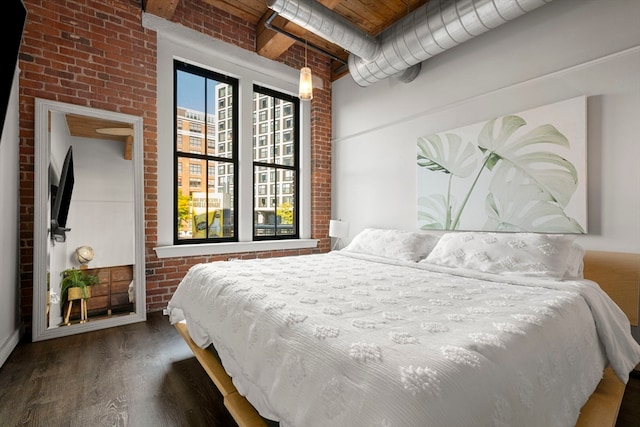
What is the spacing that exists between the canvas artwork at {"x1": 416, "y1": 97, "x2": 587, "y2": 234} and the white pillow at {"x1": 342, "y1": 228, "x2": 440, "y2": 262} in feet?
1.04

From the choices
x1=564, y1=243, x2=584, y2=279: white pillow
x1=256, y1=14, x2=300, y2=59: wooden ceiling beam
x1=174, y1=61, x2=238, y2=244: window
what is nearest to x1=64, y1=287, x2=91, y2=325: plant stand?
x1=174, y1=61, x2=238, y2=244: window

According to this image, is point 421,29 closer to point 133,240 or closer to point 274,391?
point 274,391

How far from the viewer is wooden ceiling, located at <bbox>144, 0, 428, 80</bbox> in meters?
3.16

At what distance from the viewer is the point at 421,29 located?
275 centimetres

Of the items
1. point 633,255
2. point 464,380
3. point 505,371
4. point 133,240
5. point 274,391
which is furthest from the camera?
point 133,240

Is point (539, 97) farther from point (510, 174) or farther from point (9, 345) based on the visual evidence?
point (9, 345)

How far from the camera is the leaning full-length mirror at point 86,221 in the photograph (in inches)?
101

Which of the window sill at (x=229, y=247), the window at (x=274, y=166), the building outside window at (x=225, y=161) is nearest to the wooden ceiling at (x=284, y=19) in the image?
the building outside window at (x=225, y=161)

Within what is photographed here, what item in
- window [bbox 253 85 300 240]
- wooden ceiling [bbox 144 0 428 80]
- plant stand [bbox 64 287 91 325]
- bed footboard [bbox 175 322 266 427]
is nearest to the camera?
bed footboard [bbox 175 322 266 427]

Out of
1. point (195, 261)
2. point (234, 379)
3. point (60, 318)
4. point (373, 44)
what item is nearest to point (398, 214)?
point (373, 44)

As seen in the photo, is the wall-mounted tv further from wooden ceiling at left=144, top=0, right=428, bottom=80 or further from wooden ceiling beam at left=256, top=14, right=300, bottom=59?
wooden ceiling beam at left=256, top=14, right=300, bottom=59

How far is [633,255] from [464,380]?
2.08 metres

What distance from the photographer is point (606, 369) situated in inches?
70.9

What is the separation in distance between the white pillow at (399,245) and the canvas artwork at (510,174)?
316mm
